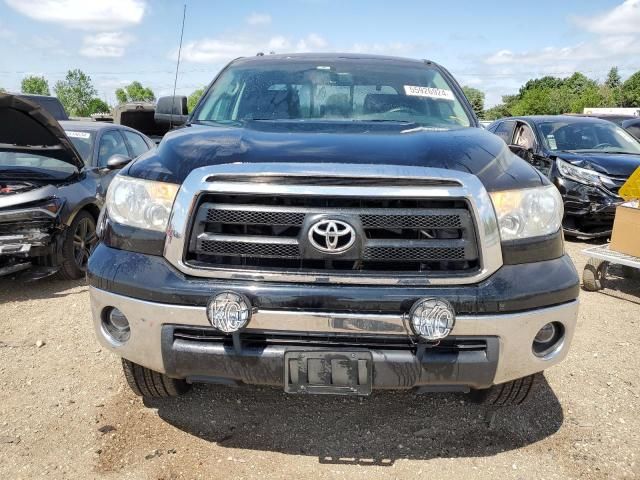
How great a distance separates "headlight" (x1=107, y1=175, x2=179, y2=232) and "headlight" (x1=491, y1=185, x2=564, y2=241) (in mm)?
1411

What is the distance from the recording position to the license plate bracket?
90.9 inches

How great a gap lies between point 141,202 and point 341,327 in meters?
1.05

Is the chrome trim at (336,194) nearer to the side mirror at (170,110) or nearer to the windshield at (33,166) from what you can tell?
the side mirror at (170,110)

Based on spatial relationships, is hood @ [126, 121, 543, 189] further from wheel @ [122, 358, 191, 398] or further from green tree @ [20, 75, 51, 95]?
green tree @ [20, 75, 51, 95]

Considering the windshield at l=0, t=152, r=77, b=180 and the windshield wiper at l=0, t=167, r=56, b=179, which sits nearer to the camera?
the windshield wiper at l=0, t=167, r=56, b=179

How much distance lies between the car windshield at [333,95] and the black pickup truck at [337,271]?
96cm

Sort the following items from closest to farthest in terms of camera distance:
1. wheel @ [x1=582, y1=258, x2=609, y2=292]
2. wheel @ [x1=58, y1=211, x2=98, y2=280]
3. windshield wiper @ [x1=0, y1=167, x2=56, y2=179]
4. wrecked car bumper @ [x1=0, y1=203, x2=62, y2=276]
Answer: wrecked car bumper @ [x1=0, y1=203, x2=62, y2=276], windshield wiper @ [x1=0, y1=167, x2=56, y2=179], wheel @ [x1=58, y1=211, x2=98, y2=280], wheel @ [x1=582, y1=258, x2=609, y2=292]

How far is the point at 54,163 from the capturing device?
561 cm

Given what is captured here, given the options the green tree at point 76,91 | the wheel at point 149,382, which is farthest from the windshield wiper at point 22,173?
the green tree at point 76,91

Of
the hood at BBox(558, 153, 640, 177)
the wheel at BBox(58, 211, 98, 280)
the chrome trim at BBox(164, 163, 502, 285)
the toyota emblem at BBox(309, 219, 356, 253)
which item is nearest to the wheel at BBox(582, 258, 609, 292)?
the hood at BBox(558, 153, 640, 177)

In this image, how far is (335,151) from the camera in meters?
2.47

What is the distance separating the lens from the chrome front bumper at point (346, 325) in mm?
2283

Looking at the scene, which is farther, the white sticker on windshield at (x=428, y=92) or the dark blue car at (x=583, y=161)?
the dark blue car at (x=583, y=161)

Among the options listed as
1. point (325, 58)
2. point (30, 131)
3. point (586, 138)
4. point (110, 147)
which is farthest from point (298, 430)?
point (586, 138)
